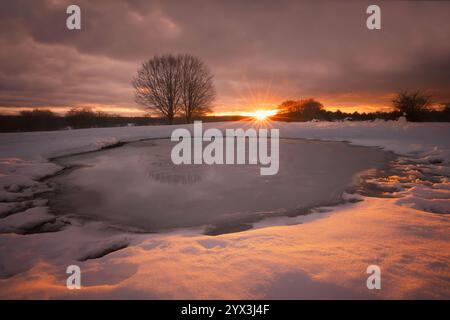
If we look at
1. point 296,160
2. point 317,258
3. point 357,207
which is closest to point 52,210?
point 317,258

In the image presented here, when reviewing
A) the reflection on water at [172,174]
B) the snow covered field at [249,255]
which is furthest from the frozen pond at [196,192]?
the snow covered field at [249,255]

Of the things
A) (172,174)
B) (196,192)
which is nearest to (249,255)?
(196,192)

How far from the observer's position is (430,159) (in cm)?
845

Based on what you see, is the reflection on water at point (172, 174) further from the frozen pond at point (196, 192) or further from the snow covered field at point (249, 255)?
the snow covered field at point (249, 255)

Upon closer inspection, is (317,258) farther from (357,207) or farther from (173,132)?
(173,132)

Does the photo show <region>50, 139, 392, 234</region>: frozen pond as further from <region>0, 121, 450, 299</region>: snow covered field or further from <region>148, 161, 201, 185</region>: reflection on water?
<region>0, 121, 450, 299</region>: snow covered field

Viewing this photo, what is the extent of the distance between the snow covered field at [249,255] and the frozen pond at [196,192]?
1.30 ft

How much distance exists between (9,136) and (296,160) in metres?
18.4

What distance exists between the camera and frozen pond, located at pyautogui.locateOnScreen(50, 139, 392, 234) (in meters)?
3.86

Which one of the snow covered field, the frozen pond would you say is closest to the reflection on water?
the frozen pond

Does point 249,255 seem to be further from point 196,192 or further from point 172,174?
point 172,174

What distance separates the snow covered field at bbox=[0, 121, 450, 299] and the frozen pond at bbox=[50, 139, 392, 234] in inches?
15.6

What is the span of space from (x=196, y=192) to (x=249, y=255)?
3.11 meters

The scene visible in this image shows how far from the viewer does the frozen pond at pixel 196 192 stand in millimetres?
3863
